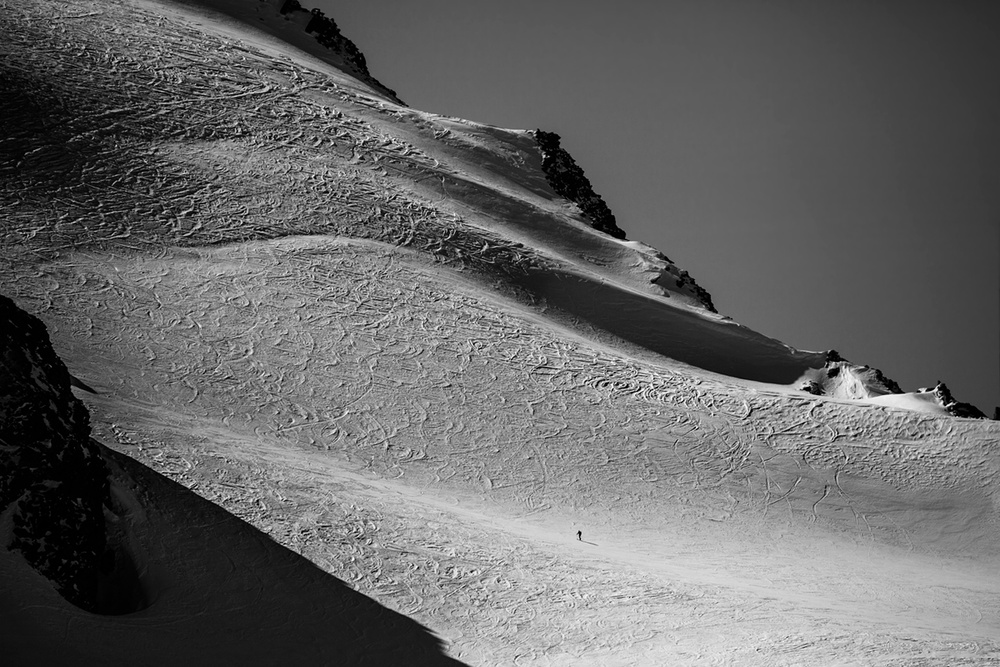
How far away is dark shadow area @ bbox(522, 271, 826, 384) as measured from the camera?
4469 centimetres

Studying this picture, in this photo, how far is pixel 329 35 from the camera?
69.8 meters

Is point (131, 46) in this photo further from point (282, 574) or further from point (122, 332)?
point (282, 574)

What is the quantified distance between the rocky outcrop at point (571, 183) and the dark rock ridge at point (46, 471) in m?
37.5

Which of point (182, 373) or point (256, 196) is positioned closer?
point (182, 373)

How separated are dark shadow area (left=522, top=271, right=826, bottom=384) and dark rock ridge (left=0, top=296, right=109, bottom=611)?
2658 centimetres

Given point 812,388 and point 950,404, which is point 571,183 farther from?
point 950,404

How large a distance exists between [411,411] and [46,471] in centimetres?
1581

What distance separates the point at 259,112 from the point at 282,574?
34474 millimetres

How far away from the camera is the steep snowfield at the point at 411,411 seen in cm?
2208

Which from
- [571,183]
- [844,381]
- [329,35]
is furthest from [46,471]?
[329,35]

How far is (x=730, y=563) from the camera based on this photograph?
2923 centimetres

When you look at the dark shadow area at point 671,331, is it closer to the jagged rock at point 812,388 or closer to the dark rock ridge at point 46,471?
the jagged rock at point 812,388

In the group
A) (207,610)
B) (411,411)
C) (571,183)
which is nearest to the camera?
(207,610)

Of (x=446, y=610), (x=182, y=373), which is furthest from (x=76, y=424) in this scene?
(x=182, y=373)
